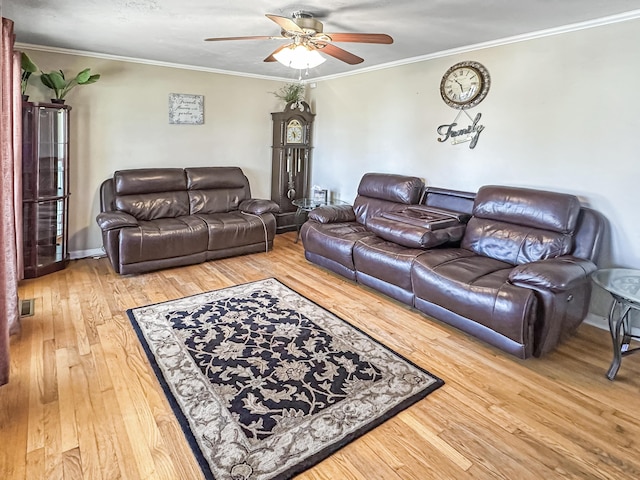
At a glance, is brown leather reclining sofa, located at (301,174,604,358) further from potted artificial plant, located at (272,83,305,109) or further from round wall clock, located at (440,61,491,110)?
potted artificial plant, located at (272,83,305,109)

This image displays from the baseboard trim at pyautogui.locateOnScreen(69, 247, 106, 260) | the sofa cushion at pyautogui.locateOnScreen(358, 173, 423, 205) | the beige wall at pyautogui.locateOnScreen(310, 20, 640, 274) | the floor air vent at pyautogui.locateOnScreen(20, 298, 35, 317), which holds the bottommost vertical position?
the floor air vent at pyautogui.locateOnScreen(20, 298, 35, 317)

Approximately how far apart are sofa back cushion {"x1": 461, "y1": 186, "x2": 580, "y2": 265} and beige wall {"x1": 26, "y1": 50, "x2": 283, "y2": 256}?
352 centimetres

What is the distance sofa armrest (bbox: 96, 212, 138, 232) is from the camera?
387 centimetres

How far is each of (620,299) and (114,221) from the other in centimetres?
418

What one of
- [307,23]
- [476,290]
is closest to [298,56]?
[307,23]

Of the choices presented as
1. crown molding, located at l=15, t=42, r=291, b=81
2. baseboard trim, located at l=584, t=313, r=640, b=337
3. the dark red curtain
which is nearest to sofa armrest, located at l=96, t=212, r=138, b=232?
the dark red curtain

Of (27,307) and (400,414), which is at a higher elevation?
(27,307)

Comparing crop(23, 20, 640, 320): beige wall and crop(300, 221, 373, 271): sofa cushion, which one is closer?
crop(23, 20, 640, 320): beige wall

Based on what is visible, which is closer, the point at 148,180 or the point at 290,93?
the point at 148,180

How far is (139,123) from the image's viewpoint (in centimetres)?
475

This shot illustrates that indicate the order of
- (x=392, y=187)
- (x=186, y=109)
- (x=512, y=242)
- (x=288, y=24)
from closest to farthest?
(x=288, y=24) → (x=512, y=242) → (x=392, y=187) → (x=186, y=109)

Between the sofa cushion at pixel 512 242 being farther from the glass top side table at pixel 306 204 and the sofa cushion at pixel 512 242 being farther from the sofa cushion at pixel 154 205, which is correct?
the sofa cushion at pixel 154 205

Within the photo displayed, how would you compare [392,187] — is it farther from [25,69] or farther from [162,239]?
[25,69]

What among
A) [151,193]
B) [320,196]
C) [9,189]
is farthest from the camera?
[320,196]
